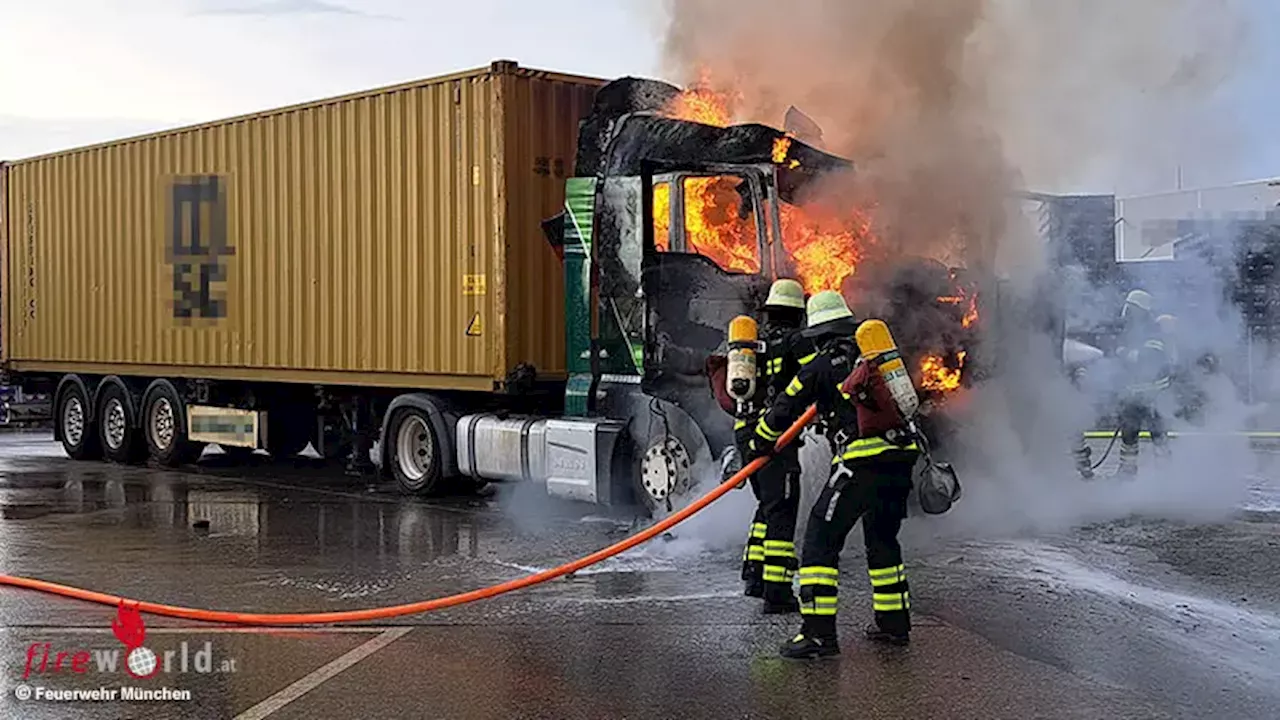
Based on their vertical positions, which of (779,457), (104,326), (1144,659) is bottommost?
(1144,659)

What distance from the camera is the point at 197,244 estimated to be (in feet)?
49.8

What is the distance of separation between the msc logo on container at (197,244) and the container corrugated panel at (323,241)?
22 mm

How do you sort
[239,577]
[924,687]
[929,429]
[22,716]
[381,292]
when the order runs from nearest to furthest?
[22,716], [924,687], [239,577], [929,429], [381,292]

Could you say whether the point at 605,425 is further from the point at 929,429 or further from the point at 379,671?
the point at 379,671

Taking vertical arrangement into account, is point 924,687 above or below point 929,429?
below

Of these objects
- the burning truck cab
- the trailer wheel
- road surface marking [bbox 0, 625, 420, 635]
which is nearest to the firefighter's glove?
road surface marking [bbox 0, 625, 420, 635]

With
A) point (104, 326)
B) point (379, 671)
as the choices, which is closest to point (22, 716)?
point (379, 671)

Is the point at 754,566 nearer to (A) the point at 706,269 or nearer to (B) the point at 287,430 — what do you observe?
(A) the point at 706,269

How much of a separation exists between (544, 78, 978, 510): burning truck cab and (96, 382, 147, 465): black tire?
817 cm

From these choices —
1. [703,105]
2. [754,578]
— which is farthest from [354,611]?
[703,105]

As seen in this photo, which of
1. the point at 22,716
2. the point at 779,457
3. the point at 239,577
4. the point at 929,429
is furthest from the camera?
the point at 929,429

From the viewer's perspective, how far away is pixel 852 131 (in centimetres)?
1041

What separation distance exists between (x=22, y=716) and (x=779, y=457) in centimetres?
382

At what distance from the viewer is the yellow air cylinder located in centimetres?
652
